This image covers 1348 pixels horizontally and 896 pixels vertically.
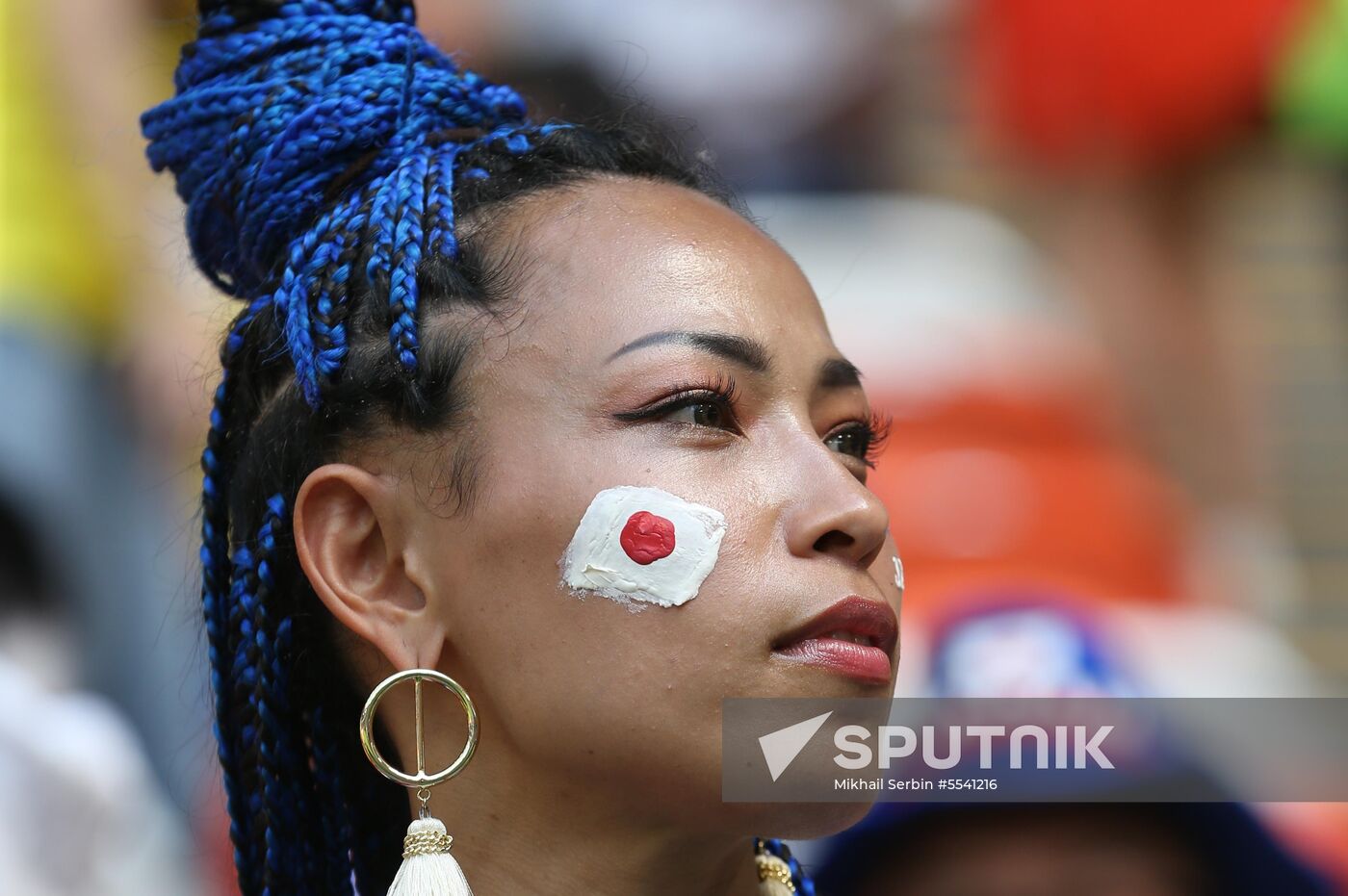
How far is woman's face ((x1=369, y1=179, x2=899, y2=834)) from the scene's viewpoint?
2.18 m

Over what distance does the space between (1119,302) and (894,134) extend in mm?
1240

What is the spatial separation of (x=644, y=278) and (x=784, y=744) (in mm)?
689

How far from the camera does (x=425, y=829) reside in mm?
2318

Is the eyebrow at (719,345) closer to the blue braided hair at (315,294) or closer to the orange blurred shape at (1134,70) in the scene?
the blue braided hair at (315,294)

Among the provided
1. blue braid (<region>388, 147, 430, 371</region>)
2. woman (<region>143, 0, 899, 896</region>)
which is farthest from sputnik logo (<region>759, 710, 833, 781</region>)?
blue braid (<region>388, 147, 430, 371</region>)

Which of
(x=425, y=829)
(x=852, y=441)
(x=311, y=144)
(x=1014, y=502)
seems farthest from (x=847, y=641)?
(x=1014, y=502)

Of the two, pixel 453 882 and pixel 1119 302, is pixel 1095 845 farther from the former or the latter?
pixel 1119 302

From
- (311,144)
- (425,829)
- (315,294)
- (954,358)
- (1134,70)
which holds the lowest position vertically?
(425,829)

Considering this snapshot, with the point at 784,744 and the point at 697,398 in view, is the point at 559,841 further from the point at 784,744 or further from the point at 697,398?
the point at 697,398

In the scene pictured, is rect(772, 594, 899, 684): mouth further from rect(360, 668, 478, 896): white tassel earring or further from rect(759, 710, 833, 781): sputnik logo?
rect(360, 668, 478, 896): white tassel earring

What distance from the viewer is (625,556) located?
2203 mm

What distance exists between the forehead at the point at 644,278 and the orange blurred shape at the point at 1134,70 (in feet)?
11.5

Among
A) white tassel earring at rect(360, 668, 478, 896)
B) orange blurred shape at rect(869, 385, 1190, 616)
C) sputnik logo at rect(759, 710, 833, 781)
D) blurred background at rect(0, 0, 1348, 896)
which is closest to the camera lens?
sputnik logo at rect(759, 710, 833, 781)

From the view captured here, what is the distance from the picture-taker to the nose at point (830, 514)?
7.31 ft
